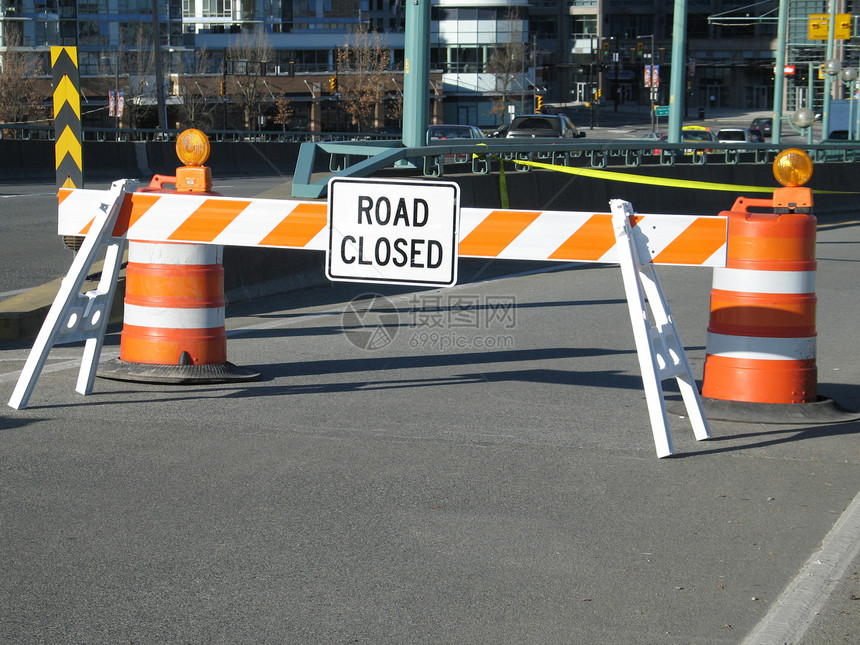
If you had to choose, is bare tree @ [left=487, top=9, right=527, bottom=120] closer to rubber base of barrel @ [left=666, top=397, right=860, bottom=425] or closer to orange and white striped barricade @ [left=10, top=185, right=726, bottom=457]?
orange and white striped barricade @ [left=10, top=185, right=726, bottom=457]

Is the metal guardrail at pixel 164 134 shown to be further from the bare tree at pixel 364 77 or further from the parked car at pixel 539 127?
the bare tree at pixel 364 77

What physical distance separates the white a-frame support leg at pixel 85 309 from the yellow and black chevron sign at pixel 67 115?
3569mm

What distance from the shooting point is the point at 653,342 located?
6156 mm

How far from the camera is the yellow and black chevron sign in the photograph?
1053cm

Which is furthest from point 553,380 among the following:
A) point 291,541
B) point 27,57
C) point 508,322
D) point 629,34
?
point 629,34

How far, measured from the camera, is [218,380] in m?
7.49

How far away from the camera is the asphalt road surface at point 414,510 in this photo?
152 inches

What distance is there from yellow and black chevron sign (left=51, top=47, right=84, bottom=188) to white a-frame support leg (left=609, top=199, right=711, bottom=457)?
6.28 m

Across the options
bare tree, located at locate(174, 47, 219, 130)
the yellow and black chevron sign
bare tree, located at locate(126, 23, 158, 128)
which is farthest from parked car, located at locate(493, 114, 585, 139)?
bare tree, located at locate(174, 47, 219, 130)

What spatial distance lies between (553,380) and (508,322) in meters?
2.47

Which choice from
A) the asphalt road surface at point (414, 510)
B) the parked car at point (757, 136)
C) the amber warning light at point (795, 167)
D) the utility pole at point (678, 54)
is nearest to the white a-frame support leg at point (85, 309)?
the asphalt road surface at point (414, 510)

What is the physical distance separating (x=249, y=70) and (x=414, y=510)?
94547mm

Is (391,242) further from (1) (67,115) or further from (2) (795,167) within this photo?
(1) (67,115)

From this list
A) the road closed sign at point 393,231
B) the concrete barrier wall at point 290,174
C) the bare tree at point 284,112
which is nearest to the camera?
the road closed sign at point 393,231
